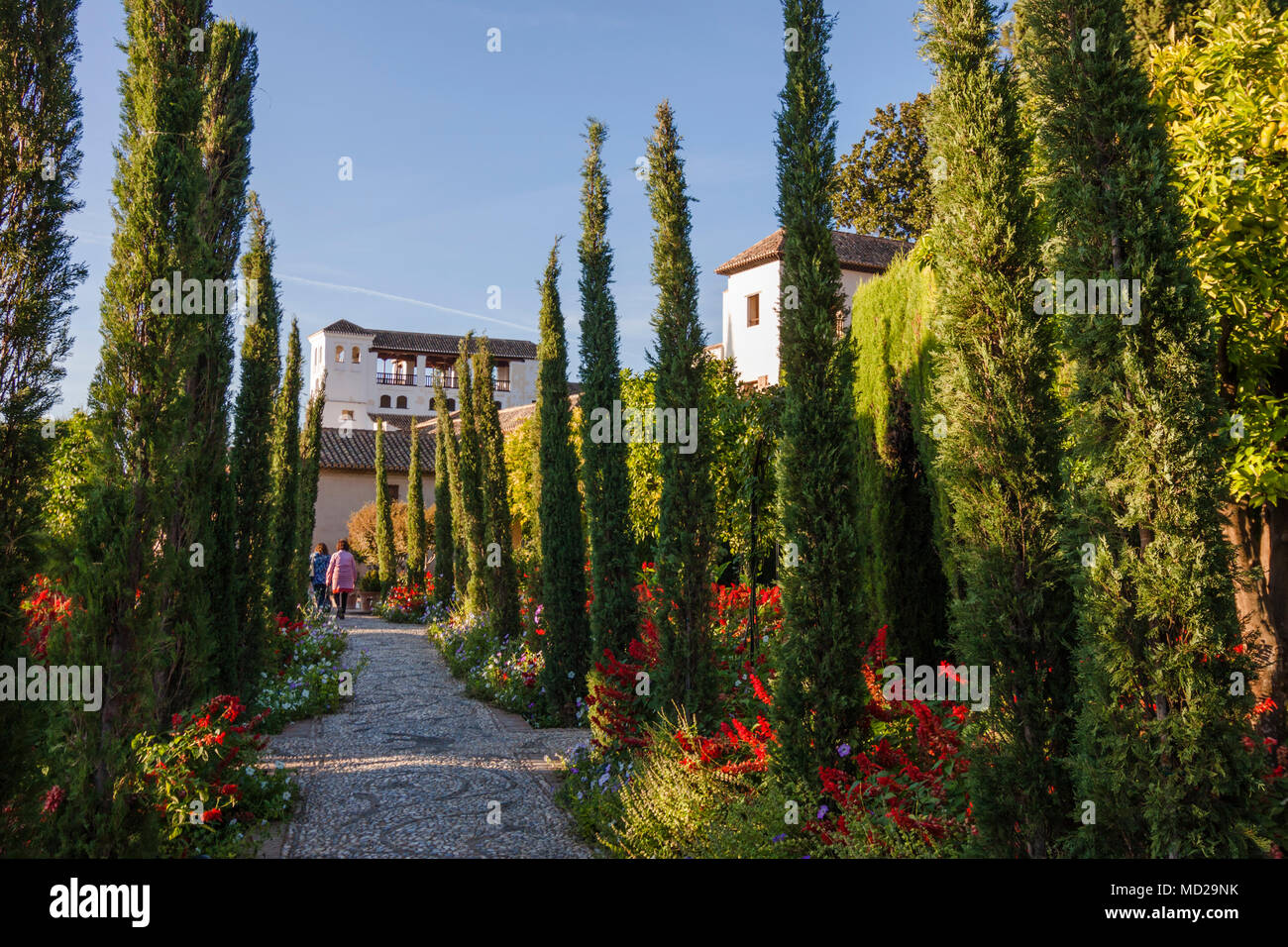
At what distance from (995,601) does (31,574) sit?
186 inches

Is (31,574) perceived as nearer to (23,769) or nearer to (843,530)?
(23,769)

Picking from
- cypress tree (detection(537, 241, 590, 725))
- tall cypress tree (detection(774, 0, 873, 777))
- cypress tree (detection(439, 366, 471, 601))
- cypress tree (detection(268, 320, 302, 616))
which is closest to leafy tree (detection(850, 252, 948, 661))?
tall cypress tree (detection(774, 0, 873, 777))

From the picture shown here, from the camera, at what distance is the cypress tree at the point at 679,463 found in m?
7.27

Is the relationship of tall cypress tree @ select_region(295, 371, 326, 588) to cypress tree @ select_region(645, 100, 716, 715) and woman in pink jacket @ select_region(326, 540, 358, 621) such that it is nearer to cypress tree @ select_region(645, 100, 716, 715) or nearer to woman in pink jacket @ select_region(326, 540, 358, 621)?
woman in pink jacket @ select_region(326, 540, 358, 621)

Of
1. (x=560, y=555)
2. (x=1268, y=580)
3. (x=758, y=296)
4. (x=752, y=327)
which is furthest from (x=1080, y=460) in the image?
(x=758, y=296)

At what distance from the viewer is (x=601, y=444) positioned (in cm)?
952

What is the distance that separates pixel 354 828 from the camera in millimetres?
6262

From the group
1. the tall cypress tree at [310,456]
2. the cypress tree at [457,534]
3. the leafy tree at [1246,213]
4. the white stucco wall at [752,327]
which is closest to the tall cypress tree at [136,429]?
the leafy tree at [1246,213]

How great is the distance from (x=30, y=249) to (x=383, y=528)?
23791 millimetres

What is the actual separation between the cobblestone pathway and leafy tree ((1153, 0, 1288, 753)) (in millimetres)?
5355

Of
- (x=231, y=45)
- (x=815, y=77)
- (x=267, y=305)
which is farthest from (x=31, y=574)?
(x=267, y=305)

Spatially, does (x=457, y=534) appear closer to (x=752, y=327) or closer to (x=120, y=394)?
(x=120, y=394)

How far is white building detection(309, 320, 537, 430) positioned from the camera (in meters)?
62.3

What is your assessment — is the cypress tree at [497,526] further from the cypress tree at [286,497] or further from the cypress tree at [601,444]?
the cypress tree at [601,444]
